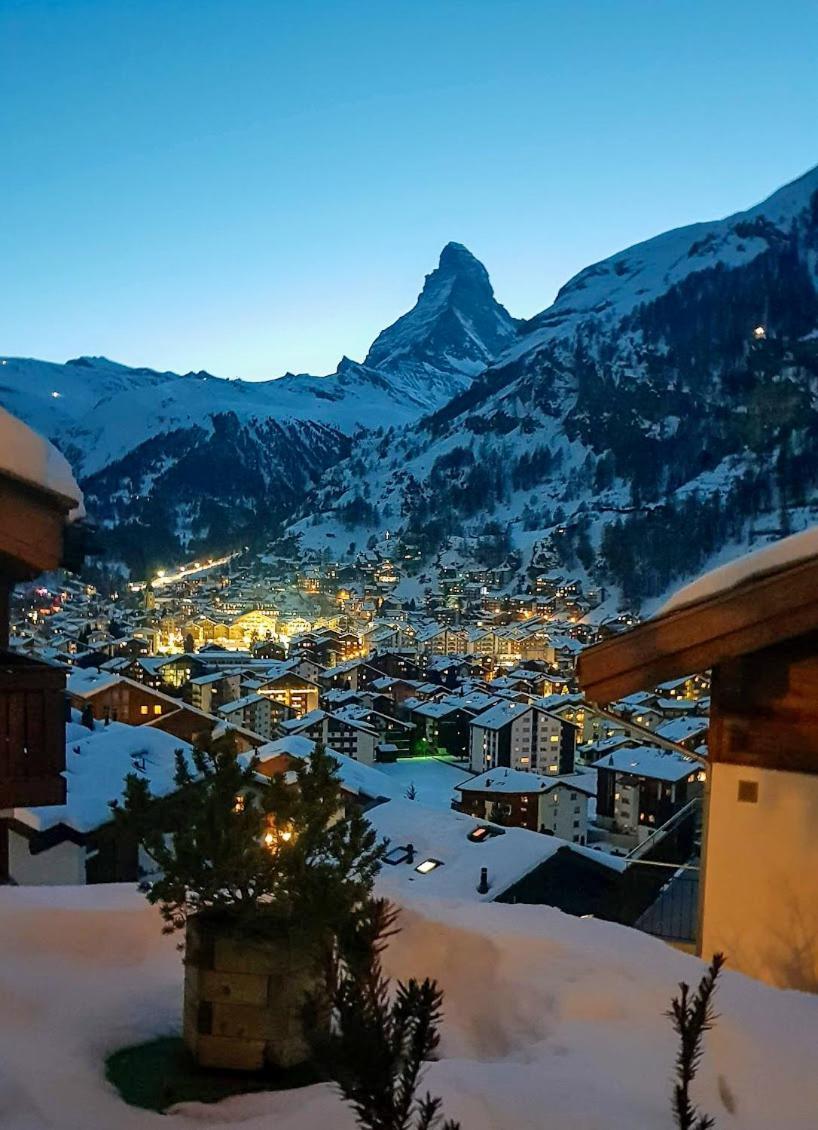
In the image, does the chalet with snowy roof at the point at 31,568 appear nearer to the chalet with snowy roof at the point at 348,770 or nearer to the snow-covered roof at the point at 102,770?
the snow-covered roof at the point at 102,770

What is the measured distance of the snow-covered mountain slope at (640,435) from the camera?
113 metres

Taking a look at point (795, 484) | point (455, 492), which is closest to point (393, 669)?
point (795, 484)

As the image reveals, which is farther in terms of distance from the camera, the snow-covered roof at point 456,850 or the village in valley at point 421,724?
the snow-covered roof at point 456,850

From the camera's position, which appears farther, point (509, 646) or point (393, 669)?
point (509, 646)

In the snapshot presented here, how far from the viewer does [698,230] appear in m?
178

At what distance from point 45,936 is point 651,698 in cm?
4684

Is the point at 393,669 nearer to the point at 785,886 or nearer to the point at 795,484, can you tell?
the point at 785,886

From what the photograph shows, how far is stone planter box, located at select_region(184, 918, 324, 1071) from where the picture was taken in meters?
3.24

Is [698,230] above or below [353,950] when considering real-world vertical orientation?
above

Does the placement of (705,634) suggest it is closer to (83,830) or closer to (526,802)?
(83,830)

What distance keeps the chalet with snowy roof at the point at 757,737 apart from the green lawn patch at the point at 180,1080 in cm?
245

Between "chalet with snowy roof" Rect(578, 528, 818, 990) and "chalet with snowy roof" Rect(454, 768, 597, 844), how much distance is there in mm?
27086

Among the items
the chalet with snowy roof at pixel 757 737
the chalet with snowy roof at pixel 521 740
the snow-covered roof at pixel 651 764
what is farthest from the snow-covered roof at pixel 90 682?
the chalet with snowy roof at pixel 757 737

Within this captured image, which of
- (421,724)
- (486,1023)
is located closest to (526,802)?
(421,724)
